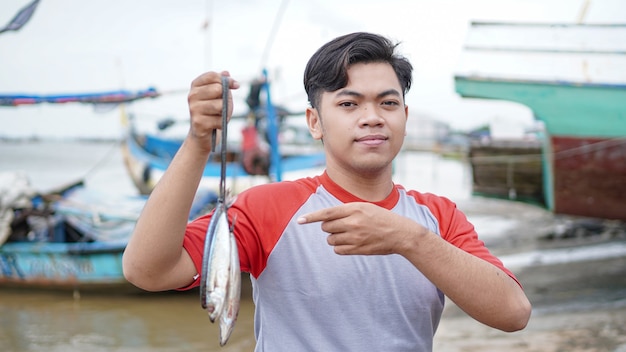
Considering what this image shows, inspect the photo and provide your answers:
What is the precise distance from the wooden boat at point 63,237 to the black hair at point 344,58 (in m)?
7.43

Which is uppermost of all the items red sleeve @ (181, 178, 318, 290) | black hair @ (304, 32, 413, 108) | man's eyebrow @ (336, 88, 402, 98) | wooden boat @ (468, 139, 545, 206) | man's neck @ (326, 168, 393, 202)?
black hair @ (304, 32, 413, 108)

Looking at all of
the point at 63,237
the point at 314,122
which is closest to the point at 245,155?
the point at 63,237

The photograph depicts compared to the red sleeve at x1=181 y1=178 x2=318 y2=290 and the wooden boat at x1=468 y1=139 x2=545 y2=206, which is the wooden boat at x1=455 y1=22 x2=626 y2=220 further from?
the red sleeve at x1=181 y1=178 x2=318 y2=290

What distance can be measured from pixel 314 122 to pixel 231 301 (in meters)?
0.71

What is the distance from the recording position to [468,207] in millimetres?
19375

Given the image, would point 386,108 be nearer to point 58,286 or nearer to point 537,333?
point 537,333

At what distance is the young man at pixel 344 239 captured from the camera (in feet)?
4.53

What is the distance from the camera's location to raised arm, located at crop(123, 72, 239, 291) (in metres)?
1.40

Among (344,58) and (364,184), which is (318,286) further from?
(344,58)

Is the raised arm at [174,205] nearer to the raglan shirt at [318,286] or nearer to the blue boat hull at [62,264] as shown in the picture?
the raglan shirt at [318,286]

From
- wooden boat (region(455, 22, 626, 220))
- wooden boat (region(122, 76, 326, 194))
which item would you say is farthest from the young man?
wooden boat (region(455, 22, 626, 220))

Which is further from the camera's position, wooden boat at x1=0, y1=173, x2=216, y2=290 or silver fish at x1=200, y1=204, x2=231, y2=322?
wooden boat at x1=0, y1=173, x2=216, y2=290

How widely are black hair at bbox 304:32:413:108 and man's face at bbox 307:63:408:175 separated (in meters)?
0.02

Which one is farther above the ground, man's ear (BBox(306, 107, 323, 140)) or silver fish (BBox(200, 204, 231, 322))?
man's ear (BBox(306, 107, 323, 140))
